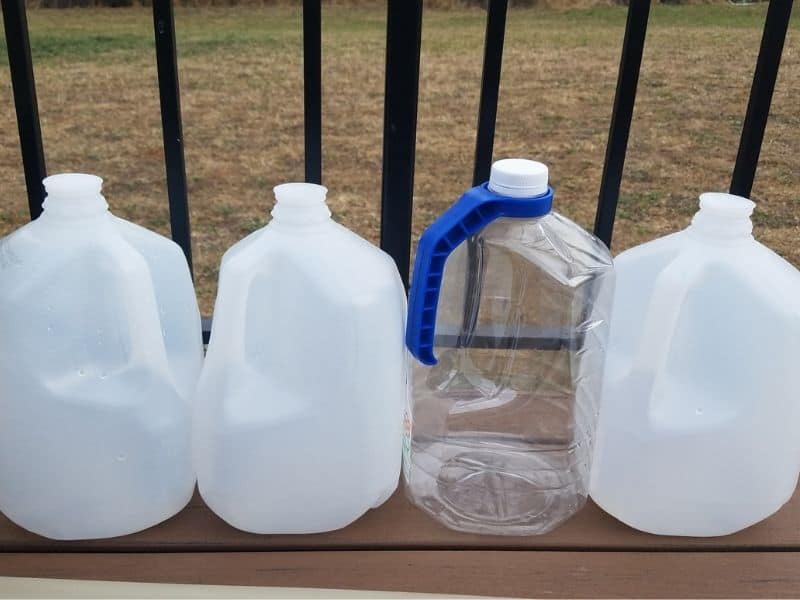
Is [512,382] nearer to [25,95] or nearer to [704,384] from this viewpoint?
[704,384]

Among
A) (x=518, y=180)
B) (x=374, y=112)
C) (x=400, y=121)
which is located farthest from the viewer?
(x=374, y=112)

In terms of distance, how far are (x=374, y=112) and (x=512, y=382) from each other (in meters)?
3.65

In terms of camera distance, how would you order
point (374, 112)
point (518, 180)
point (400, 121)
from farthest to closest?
1. point (374, 112)
2. point (400, 121)
3. point (518, 180)

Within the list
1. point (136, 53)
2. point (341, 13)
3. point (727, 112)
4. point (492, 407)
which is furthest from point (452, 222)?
point (341, 13)

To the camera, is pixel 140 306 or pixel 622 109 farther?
pixel 622 109

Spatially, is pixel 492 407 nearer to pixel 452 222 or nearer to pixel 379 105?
pixel 452 222

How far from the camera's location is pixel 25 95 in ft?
3.59

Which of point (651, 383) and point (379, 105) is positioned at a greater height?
point (651, 383)

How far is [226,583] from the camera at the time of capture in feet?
2.89

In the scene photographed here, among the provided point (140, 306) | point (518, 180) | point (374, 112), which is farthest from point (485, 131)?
point (374, 112)

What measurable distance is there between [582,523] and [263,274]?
0.48m

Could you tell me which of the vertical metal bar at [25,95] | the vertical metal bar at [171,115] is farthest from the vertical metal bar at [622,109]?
the vertical metal bar at [25,95]

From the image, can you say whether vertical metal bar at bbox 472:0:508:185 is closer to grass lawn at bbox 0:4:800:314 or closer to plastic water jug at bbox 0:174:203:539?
plastic water jug at bbox 0:174:203:539

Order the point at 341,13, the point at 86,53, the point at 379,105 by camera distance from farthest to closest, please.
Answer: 1. the point at 341,13
2. the point at 86,53
3. the point at 379,105
